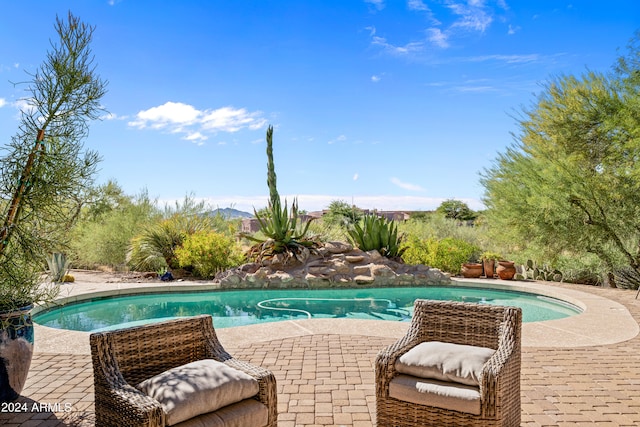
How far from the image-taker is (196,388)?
7.02 ft

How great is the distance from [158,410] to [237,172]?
17.3 meters

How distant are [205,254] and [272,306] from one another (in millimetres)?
3124

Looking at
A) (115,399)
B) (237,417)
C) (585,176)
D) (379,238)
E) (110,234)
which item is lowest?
(237,417)

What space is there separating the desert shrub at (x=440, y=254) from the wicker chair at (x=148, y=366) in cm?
840

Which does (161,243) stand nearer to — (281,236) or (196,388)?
(281,236)

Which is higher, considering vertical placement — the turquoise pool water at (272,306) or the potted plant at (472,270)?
the potted plant at (472,270)

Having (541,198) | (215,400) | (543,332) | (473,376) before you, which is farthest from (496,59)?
(215,400)

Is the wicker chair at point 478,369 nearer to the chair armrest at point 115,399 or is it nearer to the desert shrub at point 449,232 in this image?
the chair armrest at point 115,399

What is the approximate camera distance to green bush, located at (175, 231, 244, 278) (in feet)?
33.4

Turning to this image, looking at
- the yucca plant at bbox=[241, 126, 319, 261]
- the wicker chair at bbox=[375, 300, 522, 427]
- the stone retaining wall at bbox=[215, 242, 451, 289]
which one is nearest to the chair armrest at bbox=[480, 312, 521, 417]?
the wicker chair at bbox=[375, 300, 522, 427]

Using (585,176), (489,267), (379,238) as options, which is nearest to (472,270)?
(489,267)

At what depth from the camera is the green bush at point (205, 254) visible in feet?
33.4

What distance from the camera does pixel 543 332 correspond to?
16.2 feet

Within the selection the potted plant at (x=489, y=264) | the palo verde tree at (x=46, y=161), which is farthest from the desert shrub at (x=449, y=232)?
the palo verde tree at (x=46, y=161)
